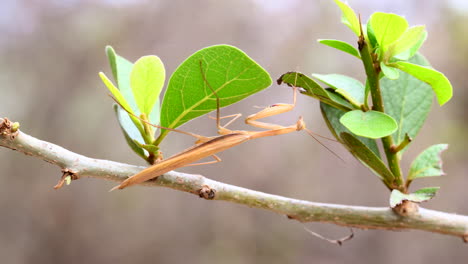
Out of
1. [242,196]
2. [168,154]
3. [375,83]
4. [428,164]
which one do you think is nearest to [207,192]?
[242,196]

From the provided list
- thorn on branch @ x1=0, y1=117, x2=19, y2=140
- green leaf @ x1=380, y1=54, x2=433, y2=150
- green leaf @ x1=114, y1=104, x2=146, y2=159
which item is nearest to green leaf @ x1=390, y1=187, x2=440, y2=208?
green leaf @ x1=380, y1=54, x2=433, y2=150

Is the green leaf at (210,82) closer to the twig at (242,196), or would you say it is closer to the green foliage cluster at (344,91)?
the green foliage cluster at (344,91)

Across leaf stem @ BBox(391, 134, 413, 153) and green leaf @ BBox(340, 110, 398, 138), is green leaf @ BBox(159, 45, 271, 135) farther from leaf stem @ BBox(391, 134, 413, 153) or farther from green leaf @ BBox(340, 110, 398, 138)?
leaf stem @ BBox(391, 134, 413, 153)

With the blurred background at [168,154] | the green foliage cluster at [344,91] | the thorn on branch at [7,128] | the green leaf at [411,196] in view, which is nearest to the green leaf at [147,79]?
the green foliage cluster at [344,91]

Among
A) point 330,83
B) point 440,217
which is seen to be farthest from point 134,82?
point 440,217

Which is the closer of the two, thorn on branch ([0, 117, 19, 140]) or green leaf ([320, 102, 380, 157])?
thorn on branch ([0, 117, 19, 140])
